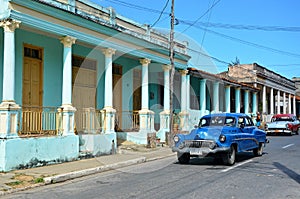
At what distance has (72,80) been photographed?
620 inches


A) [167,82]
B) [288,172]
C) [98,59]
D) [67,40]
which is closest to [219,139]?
[288,172]

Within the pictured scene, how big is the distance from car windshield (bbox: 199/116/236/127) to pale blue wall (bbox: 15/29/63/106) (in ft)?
19.5

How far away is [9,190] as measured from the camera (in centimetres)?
861

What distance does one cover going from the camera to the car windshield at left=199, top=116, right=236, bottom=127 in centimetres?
1317

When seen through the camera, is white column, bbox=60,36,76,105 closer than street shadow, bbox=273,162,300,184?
No

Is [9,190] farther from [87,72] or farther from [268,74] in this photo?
[268,74]

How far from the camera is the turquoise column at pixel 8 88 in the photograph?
10.9 meters

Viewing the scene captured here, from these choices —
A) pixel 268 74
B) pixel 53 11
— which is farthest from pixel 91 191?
pixel 268 74

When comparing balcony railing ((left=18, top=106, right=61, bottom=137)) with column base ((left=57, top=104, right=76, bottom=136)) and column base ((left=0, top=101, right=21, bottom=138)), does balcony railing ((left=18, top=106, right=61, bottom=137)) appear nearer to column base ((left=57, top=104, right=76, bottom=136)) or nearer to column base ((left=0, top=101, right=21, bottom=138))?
column base ((left=57, top=104, right=76, bottom=136))

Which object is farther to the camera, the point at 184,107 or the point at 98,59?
the point at 184,107

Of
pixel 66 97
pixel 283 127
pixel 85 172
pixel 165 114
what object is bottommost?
pixel 85 172

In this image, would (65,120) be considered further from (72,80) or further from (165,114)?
(165,114)

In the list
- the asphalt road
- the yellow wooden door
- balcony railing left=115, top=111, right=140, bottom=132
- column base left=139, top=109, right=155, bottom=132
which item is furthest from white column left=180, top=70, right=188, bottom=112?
the yellow wooden door

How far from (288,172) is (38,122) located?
834cm
